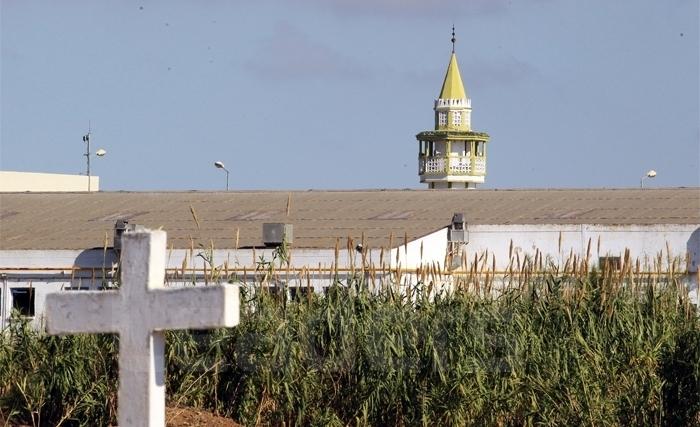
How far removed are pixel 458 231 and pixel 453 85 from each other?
52.8 meters

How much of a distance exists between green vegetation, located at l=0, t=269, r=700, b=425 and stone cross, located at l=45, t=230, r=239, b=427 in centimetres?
698

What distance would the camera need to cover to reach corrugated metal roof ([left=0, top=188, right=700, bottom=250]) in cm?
3331

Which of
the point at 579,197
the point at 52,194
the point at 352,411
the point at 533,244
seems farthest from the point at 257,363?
the point at 52,194

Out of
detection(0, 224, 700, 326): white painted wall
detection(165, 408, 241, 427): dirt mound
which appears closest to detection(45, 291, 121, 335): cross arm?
detection(165, 408, 241, 427): dirt mound

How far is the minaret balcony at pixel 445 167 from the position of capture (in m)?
81.6

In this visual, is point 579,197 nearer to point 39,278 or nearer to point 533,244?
point 533,244

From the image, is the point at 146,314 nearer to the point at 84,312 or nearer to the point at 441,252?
the point at 84,312

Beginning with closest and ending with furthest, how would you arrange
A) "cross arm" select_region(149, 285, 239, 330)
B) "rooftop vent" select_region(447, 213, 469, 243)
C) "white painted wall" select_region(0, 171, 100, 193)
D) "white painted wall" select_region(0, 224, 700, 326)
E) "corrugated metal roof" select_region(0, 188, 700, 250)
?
1. "cross arm" select_region(149, 285, 239, 330)
2. "white painted wall" select_region(0, 224, 700, 326)
3. "rooftop vent" select_region(447, 213, 469, 243)
4. "corrugated metal roof" select_region(0, 188, 700, 250)
5. "white painted wall" select_region(0, 171, 100, 193)

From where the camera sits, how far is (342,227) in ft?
112

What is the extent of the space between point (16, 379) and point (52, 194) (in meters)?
27.4

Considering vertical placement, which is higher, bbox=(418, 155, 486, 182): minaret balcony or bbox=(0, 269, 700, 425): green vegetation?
bbox=(418, 155, 486, 182): minaret balcony

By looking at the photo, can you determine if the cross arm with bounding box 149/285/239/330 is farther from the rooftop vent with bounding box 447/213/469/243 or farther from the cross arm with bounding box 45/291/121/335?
the rooftop vent with bounding box 447/213/469/243

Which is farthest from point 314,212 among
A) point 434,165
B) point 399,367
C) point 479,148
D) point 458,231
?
point 479,148

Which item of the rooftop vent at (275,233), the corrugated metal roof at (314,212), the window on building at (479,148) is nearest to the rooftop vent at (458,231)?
the corrugated metal roof at (314,212)
